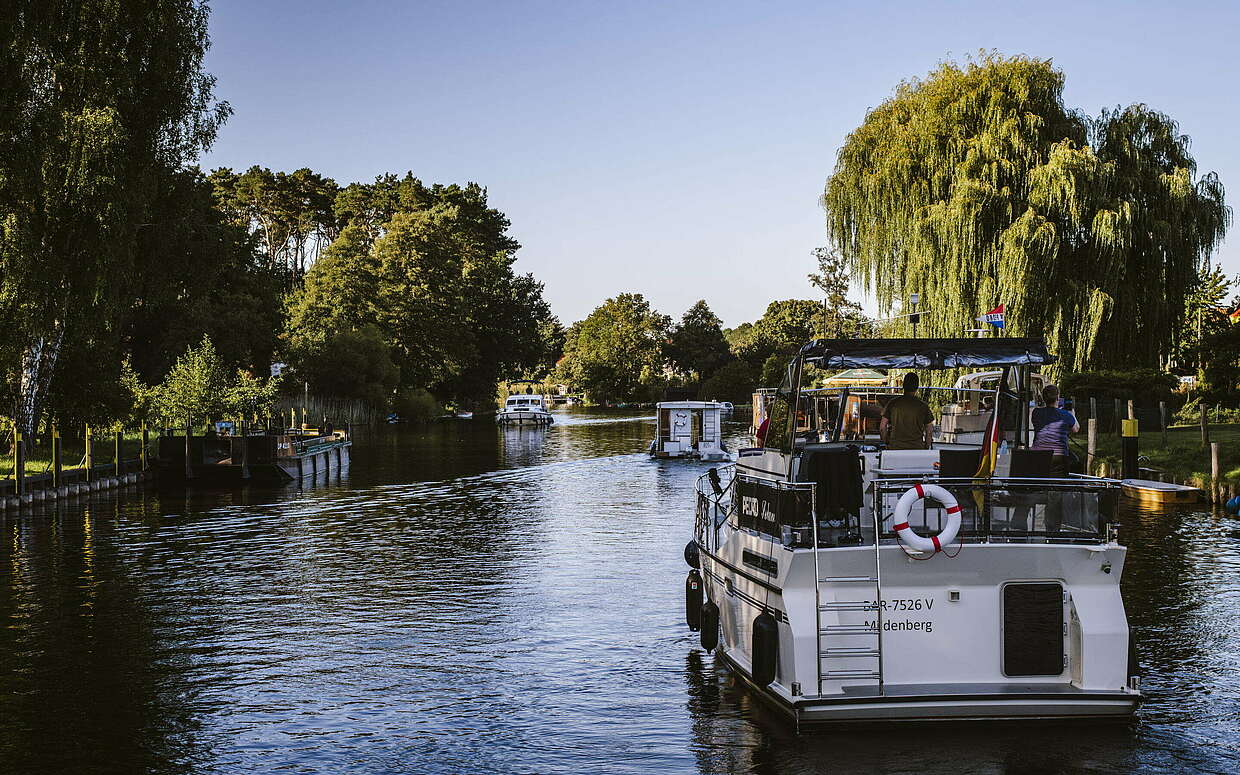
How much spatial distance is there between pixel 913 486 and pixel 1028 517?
1.02 metres

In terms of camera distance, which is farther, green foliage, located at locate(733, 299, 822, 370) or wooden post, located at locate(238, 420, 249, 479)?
green foliage, located at locate(733, 299, 822, 370)

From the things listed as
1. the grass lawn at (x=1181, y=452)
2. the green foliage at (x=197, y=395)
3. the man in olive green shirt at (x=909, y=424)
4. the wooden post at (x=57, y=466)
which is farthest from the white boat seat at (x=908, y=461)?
the green foliage at (x=197, y=395)

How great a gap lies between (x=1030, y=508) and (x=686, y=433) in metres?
38.4

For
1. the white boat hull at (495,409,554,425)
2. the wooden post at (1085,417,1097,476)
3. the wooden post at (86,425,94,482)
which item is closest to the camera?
the wooden post at (1085,417,1097,476)

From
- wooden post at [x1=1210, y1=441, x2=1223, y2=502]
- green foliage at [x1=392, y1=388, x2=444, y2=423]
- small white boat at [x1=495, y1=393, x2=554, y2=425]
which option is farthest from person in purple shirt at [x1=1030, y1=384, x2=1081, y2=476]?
green foliage at [x1=392, y1=388, x2=444, y2=423]

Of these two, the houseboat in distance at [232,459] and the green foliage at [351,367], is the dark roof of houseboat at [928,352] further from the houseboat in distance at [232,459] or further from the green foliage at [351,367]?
the green foliage at [351,367]

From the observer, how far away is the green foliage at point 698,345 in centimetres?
14412

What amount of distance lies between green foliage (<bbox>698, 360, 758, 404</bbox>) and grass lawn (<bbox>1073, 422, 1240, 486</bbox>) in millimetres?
77775

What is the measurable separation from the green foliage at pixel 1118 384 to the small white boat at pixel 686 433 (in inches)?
589

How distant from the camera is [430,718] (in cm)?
1150

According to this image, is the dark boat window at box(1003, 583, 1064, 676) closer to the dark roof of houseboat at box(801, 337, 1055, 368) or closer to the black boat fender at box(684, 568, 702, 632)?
the dark roof of houseboat at box(801, 337, 1055, 368)

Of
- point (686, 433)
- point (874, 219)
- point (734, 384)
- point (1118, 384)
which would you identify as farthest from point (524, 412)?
point (1118, 384)

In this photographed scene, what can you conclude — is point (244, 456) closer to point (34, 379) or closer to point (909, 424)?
point (34, 379)

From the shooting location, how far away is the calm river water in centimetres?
1030
